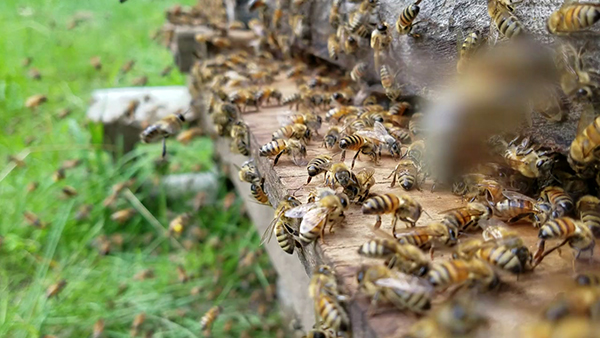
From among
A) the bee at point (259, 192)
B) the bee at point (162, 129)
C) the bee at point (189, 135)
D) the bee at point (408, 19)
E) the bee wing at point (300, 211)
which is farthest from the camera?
the bee at point (189, 135)

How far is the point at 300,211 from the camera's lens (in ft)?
5.31

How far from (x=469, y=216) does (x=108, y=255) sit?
14.7 ft

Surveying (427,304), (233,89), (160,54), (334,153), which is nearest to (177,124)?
(233,89)

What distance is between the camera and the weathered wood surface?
1148 mm

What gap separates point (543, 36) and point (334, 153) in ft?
3.11

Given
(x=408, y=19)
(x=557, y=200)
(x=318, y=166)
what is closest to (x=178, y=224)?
(x=318, y=166)

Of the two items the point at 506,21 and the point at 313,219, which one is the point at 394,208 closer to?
the point at 313,219

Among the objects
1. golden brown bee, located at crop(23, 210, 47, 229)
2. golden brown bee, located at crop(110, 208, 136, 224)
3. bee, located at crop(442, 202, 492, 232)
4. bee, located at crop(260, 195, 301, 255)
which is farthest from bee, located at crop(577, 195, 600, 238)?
golden brown bee, located at crop(23, 210, 47, 229)

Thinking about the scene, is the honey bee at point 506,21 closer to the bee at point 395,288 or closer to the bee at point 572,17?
the bee at point 572,17

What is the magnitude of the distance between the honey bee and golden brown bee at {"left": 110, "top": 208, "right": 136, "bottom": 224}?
14.7 feet

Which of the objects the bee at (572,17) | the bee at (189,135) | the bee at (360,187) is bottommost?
the bee at (189,135)

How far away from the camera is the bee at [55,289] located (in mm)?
4326

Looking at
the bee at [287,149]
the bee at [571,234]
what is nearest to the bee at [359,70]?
the bee at [287,149]

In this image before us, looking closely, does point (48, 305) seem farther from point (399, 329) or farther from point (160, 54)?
point (160, 54)
